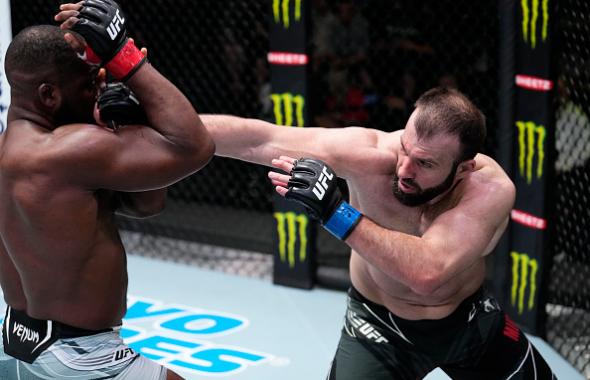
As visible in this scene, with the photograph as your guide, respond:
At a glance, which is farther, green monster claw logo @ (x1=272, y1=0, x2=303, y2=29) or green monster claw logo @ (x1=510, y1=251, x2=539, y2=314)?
green monster claw logo @ (x1=272, y1=0, x2=303, y2=29)

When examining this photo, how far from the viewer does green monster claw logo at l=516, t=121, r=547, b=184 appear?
389 cm

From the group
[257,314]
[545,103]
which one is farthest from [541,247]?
[257,314]

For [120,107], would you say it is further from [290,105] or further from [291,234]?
[291,234]

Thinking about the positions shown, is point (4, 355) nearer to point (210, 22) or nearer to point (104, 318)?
point (104, 318)

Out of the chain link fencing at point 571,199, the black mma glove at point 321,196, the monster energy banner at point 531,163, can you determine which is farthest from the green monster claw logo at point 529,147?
the black mma glove at point 321,196

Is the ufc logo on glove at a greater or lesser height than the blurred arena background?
greater

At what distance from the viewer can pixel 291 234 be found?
15.1ft

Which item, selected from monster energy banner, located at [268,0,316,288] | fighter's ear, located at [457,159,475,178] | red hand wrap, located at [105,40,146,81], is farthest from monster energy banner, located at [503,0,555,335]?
red hand wrap, located at [105,40,146,81]

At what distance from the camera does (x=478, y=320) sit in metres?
2.72

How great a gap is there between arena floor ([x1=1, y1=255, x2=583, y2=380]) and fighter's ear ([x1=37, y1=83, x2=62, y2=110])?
1.78 meters

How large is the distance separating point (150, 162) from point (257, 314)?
93.6 inches

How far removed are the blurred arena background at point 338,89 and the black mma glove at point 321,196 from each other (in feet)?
6.07

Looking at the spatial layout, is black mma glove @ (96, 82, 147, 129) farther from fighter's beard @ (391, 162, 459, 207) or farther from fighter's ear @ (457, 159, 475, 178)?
fighter's ear @ (457, 159, 475, 178)

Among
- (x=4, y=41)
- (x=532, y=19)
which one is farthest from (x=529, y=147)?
(x=4, y=41)
